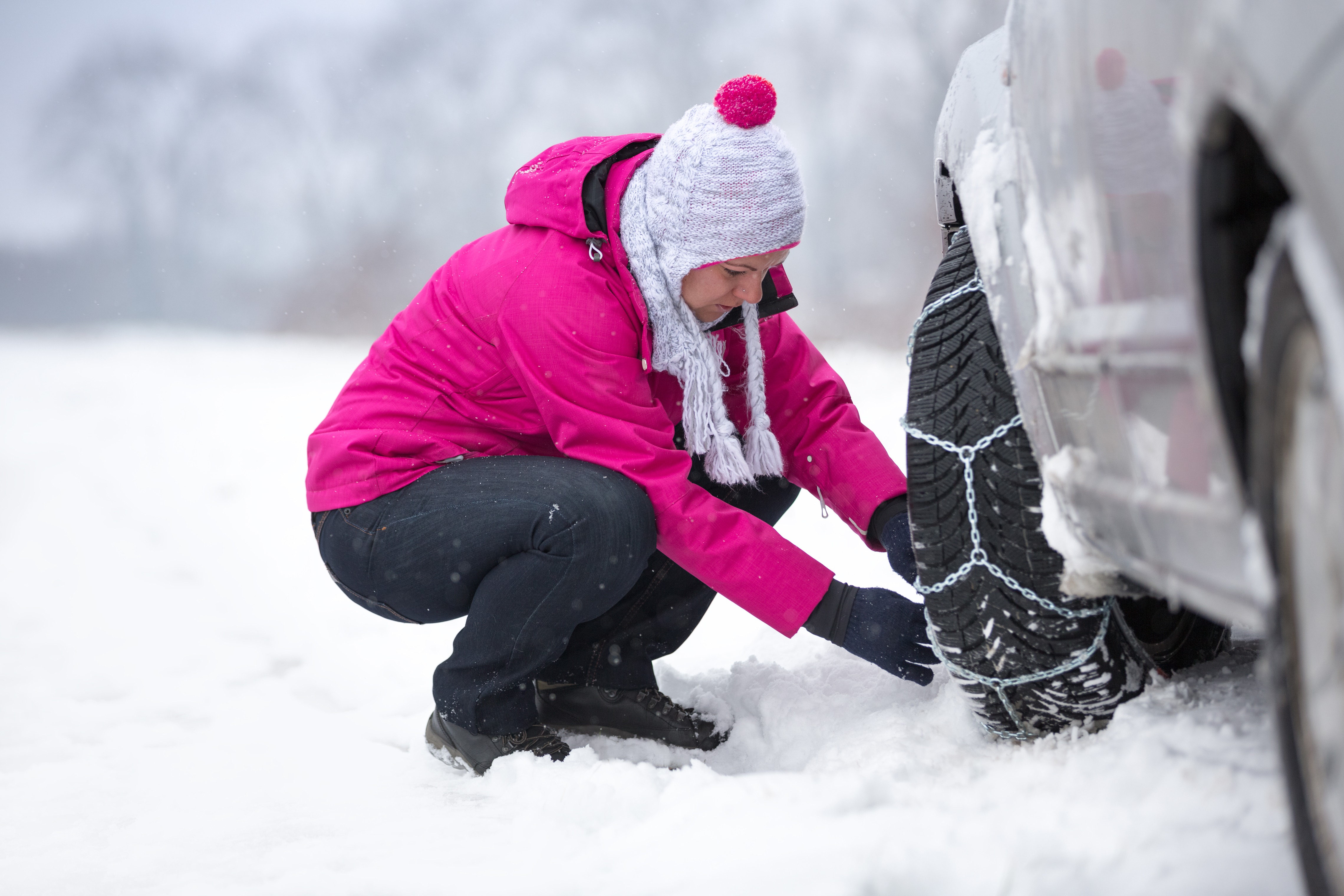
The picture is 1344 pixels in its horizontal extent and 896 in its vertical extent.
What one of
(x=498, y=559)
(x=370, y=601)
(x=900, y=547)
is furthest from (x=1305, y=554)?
(x=370, y=601)

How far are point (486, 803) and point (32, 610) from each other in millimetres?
2567

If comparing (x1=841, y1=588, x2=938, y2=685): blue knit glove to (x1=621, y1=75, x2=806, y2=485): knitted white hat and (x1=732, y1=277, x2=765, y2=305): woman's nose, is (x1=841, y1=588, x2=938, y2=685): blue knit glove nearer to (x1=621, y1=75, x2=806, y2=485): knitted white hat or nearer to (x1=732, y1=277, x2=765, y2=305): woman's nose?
(x1=621, y1=75, x2=806, y2=485): knitted white hat

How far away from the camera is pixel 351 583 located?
6.28 feet

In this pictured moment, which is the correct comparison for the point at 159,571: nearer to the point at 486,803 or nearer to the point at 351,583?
the point at 351,583

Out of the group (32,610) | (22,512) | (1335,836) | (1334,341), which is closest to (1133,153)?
(1334,341)

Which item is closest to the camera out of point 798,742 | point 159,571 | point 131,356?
point 798,742

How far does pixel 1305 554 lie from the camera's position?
0.69 metres

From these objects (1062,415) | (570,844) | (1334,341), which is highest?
A: (1334,341)

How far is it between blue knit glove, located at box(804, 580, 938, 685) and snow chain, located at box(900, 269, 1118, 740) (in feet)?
0.73

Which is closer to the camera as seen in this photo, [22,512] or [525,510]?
[525,510]

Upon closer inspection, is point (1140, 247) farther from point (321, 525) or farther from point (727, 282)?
point (321, 525)

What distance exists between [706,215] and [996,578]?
0.73 metres

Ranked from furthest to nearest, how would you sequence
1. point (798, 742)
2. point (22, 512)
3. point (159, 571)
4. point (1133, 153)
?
1. point (22, 512)
2. point (159, 571)
3. point (798, 742)
4. point (1133, 153)

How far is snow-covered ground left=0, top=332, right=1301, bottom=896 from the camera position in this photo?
107 cm
